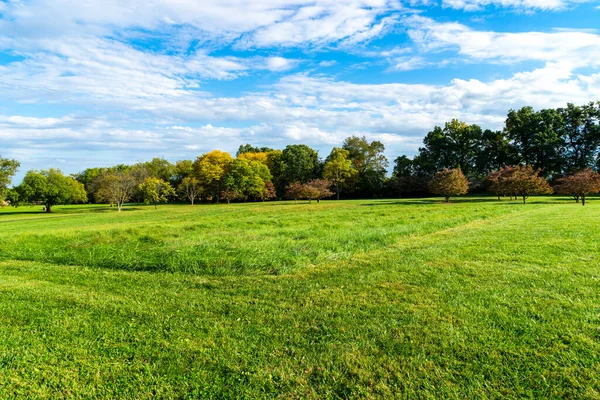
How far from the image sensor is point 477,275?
6234 mm

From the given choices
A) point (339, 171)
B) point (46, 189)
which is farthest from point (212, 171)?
point (46, 189)

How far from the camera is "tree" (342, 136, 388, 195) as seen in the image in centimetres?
6288

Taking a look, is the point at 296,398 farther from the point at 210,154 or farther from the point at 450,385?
the point at 210,154

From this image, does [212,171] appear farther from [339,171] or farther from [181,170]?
[339,171]

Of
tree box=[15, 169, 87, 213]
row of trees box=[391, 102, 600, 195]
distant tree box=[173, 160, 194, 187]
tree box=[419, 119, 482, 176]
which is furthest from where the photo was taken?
distant tree box=[173, 160, 194, 187]

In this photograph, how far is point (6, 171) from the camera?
3981cm

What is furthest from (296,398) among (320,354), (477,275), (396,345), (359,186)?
(359,186)

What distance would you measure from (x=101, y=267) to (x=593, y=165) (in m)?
63.6

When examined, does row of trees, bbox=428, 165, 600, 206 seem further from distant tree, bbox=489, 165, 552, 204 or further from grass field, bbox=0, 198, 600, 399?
grass field, bbox=0, 198, 600, 399

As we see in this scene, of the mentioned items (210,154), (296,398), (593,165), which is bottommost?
(296,398)

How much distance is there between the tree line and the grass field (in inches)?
1331

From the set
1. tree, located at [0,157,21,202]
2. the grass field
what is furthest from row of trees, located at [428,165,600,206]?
tree, located at [0,157,21,202]

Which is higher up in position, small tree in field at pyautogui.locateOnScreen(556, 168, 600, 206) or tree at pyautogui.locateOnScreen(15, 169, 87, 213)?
tree at pyautogui.locateOnScreen(15, 169, 87, 213)

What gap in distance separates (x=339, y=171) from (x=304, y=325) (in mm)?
57402
